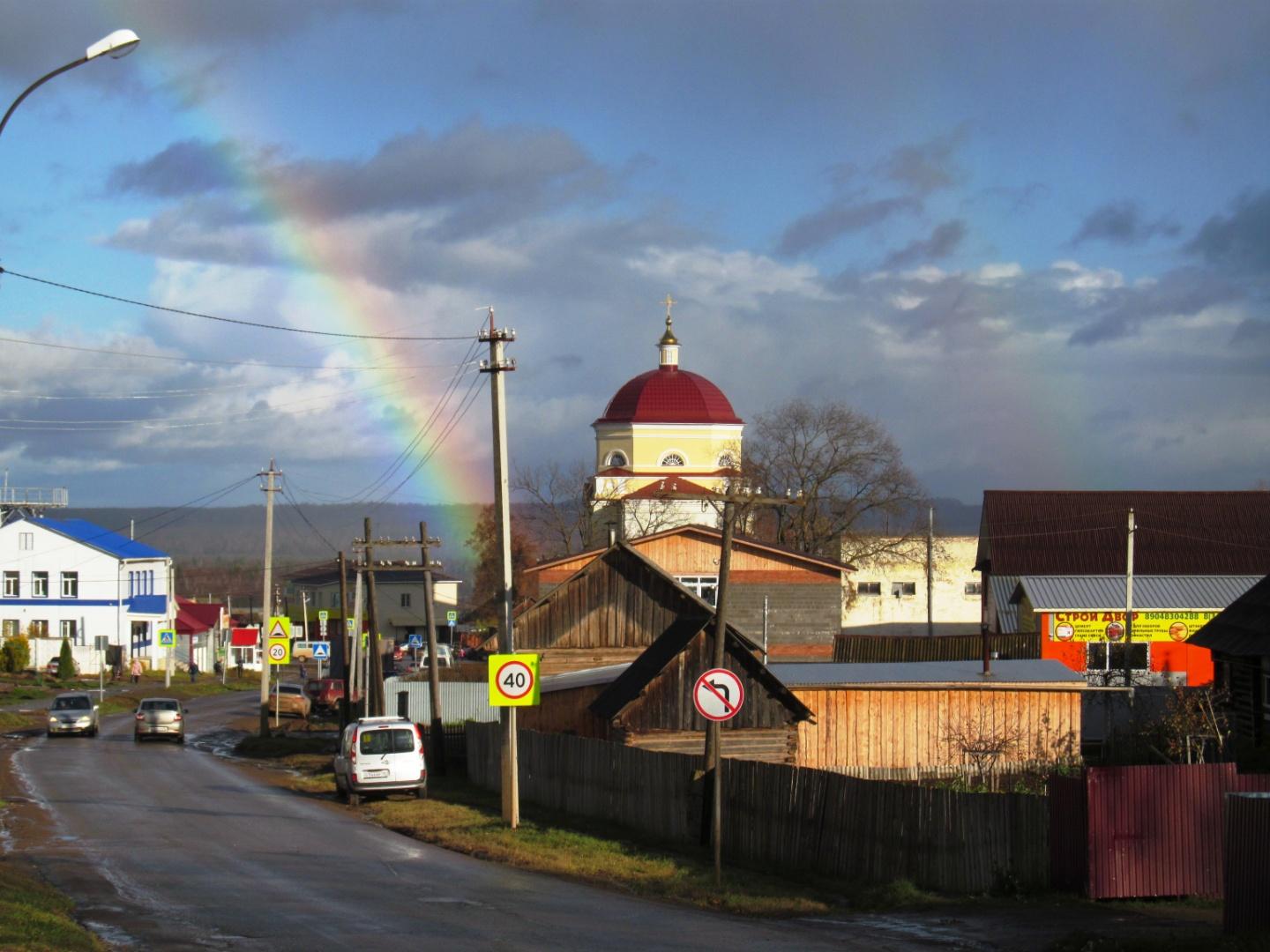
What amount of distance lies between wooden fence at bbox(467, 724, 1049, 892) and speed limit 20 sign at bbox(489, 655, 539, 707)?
2.08 meters

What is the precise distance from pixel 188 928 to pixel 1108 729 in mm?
27345

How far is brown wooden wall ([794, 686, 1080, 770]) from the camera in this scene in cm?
3275

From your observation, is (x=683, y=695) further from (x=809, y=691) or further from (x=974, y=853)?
(x=974, y=853)

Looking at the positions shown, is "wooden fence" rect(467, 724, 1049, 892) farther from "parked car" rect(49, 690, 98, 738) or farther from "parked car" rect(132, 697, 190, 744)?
"parked car" rect(49, 690, 98, 738)

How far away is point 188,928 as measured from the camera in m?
14.9

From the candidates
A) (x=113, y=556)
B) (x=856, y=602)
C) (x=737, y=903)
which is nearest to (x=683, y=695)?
(x=737, y=903)

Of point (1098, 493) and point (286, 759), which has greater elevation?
point (1098, 493)

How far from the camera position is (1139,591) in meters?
57.9

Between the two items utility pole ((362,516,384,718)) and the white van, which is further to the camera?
utility pole ((362,516,384,718))

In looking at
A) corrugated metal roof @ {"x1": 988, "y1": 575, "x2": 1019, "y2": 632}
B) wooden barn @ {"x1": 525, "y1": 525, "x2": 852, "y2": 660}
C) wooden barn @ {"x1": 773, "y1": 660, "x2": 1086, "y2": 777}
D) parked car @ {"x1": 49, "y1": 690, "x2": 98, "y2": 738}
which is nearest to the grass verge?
wooden barn @ {"x1": 773, "y1": 660, "x2": 1086, "y2": 777}

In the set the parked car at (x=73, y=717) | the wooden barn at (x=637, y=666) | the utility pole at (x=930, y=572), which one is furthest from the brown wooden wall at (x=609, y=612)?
the utility pole at (x=930, y=572)

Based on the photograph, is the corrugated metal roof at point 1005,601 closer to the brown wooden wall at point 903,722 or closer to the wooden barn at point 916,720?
the wooden barn at point 916,720

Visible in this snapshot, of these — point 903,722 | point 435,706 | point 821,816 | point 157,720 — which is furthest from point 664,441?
point 821,816

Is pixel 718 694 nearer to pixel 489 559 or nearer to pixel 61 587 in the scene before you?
pixel 61 587
